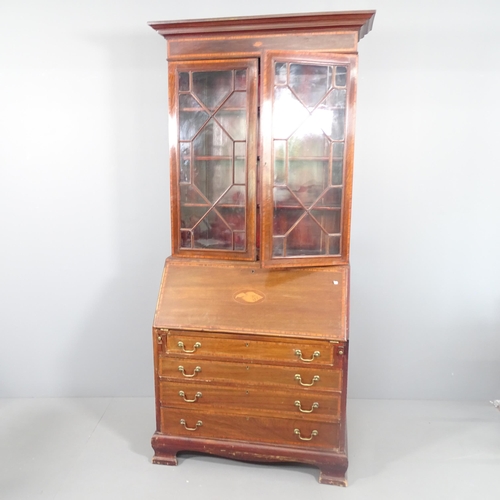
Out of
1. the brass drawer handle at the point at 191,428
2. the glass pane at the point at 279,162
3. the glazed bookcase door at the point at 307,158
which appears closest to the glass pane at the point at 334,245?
the glazed bookcase door at the point at 307,158


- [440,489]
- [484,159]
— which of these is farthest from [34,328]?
[484,159]

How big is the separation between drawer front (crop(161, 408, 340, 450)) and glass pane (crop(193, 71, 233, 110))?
140 cm

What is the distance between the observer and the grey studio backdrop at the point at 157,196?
225 centimetres

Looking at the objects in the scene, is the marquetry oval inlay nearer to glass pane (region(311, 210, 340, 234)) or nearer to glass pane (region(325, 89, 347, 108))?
glass pane (region(311, 210, 340, 234))

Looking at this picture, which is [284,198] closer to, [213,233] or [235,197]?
[235,197]

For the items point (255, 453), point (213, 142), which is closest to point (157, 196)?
point (213, 142)

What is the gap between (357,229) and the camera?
7.92 feet

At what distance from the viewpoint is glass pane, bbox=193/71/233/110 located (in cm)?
190

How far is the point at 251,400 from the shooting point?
195 cm

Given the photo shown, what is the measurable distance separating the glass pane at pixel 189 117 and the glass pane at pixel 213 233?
0.37m

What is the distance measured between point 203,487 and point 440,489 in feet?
3.36

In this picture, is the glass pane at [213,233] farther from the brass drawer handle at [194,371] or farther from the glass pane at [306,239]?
the brass drawer handle at [194,371]

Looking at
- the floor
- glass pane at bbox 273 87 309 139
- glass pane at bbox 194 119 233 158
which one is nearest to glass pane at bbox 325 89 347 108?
glass pane at bbox 273 87 309 139

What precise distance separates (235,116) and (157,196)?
743mm
